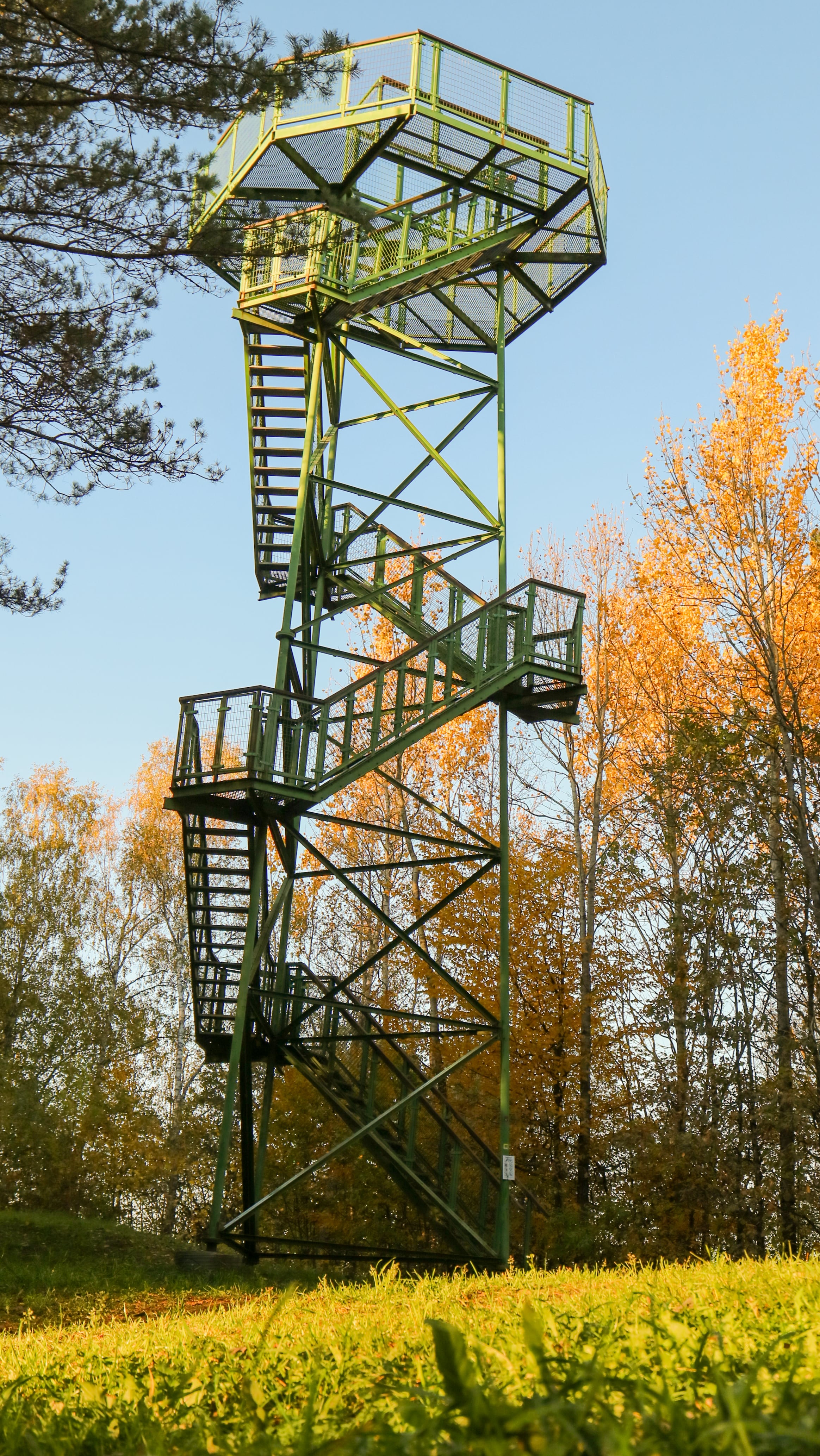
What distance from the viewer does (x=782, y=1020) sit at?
60.5ft

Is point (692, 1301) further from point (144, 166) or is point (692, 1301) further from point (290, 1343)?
point (144, 166)

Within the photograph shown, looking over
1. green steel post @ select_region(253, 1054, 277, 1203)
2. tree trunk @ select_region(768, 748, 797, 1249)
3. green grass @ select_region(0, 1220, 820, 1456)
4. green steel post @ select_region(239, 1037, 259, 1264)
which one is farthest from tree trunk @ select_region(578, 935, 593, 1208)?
green grass @ select_region(0, 1220, 820, 1456)

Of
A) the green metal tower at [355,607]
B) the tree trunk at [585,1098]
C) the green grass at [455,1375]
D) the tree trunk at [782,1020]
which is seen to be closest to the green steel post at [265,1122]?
the green metal tower at [355,607]

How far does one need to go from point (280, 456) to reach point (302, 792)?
577 cm

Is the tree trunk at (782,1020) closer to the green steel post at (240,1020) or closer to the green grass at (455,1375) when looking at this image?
the green steel post at (240,1020)

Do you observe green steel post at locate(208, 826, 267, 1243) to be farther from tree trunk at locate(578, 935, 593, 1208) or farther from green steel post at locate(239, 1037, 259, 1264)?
tree trunk at locate(578, 935, 593, 1208)

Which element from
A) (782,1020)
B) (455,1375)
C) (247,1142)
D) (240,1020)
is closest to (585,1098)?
(782,1020)

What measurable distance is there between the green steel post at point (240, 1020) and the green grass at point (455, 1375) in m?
5.52

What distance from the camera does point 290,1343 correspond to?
387 cm

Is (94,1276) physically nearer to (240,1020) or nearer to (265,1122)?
(240,1020)

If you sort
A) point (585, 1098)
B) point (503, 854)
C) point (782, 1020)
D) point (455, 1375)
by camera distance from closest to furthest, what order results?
point (455, 1375), point (503, 854), point (782, 1020), point (585, 1098)

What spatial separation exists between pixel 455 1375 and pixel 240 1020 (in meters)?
10.6

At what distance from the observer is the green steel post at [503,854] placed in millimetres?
12859

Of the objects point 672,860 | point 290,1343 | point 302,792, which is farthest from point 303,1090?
point 290,1343
